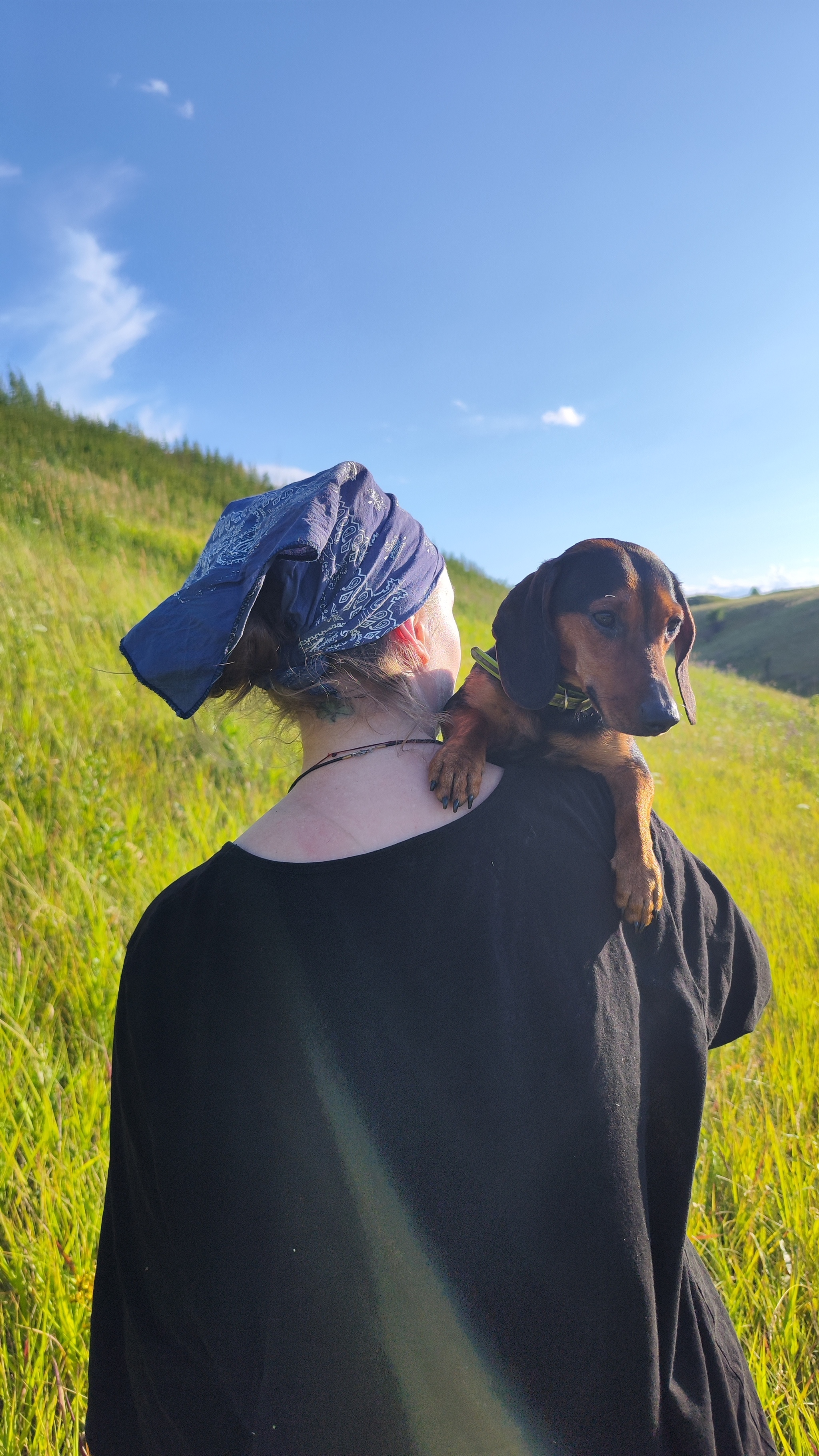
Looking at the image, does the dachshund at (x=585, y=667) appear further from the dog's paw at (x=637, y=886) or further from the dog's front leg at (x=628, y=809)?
the dog's paw at (x=637, y=886)

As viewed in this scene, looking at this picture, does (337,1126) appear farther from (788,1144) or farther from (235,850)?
(788,1144)

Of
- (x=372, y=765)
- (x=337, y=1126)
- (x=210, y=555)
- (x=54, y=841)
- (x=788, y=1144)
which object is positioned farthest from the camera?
(x=54, y=841)

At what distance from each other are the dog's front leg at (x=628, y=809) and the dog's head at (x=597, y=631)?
74 millimetres

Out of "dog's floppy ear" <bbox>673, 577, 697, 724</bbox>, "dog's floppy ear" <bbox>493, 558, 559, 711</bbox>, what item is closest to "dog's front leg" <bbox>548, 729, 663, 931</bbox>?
"dog's floppy ear" <bbox>493, 558, 559, 711</bbox>

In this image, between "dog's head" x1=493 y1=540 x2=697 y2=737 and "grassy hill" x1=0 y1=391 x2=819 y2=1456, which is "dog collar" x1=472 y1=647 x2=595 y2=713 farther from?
"grassy hill" x1=0 y1=391 x2=819 y2=1456

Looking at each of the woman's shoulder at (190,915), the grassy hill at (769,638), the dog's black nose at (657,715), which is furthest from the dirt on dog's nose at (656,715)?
the grassy hill at (769,638)

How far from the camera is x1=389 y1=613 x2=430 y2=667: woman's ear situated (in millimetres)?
1260

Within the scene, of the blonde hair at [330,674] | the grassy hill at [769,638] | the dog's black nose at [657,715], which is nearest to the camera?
the blonde hair at [330,674]

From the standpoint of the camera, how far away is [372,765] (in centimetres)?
111

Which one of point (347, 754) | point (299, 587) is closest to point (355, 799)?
point (347, 754)

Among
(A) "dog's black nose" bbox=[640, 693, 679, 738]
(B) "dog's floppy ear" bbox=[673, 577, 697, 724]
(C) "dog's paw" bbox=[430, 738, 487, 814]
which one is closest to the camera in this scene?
(C) "dog's paw" bbox=[430, 738, 487, 814]

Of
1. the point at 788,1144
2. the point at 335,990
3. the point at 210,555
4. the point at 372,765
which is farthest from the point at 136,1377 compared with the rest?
the point at 788,1144

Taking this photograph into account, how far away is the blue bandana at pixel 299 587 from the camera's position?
3.49ft

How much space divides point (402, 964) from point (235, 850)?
32 cm
